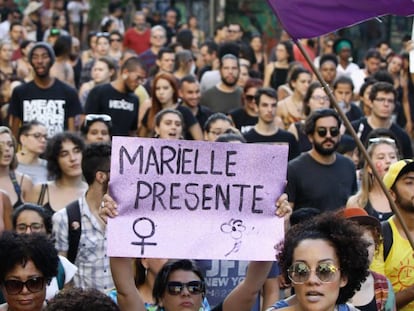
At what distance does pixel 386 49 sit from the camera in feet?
73.0

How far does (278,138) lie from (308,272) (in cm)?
658

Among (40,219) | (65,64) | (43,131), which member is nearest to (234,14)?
(65,64)

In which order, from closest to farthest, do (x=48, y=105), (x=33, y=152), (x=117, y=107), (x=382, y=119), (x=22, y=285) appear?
(x=22, y=285), (x=33, y=152), (x=382, y=119), (x=48, y=105), (x=117, y=107)

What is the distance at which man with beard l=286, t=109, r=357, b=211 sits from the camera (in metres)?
10.1

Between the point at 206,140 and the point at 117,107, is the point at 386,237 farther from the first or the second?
the point at 117,107

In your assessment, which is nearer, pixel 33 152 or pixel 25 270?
pixel 25 270

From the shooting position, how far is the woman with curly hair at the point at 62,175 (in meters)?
9.75

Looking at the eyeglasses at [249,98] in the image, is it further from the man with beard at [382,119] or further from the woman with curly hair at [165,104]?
the man with beard at [382,119]

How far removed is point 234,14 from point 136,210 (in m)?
21.3

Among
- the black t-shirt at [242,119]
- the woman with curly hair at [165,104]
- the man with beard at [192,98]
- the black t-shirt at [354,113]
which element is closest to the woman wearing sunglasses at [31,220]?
the woman with curly hair at [165,104]

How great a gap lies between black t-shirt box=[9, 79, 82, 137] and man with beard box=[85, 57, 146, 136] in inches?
8.7

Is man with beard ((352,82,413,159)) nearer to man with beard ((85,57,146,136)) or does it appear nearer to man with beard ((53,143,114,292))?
man with beard ((85,57,146,136))

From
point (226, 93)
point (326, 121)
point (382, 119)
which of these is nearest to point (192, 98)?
point (226, 93)

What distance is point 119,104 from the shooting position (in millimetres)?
13555
